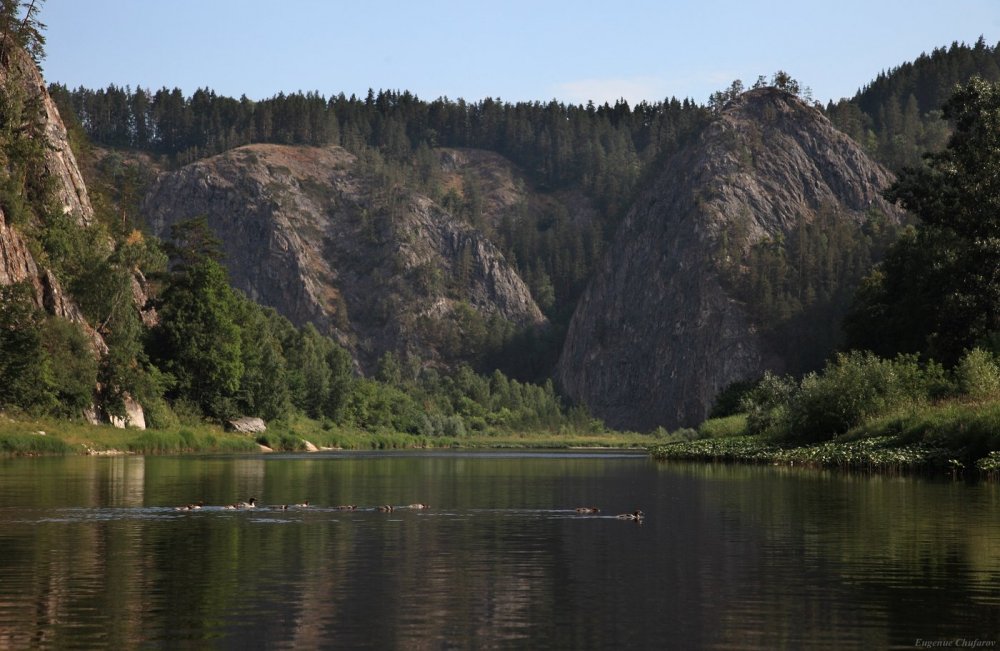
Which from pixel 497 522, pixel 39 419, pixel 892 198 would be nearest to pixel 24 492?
pixel 497 522

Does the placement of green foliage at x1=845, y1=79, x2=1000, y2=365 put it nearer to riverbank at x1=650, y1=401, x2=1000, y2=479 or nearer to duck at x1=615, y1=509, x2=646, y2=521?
riverbank at x1=650, y1=401, x2=1000, y2=479

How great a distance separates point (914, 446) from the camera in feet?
217

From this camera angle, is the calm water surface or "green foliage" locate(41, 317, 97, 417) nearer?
the calm water surface

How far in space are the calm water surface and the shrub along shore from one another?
38.9 feet

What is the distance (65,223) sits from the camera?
413 ft

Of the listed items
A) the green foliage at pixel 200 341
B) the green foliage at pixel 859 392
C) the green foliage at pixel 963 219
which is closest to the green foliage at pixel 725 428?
the green foliage at pixel 963 219

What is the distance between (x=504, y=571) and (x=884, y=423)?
52280 millimetres

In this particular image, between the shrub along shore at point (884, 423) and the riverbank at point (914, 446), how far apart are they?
5cm

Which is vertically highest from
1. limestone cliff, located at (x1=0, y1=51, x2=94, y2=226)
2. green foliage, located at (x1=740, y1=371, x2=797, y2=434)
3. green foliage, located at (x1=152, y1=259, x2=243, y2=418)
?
limestone cliff, located at (x1=0, y1=51, x2=94, y2=226)

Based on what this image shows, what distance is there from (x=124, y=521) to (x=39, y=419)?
63.9m

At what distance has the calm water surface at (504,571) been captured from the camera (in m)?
20.0

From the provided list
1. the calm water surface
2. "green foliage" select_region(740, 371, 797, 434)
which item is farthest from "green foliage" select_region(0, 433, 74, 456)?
"green foliage" select_region(740, 371, 797, 434)

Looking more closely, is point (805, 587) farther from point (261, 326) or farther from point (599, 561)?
point (261, 326)

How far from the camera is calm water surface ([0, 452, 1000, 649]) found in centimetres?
1997
